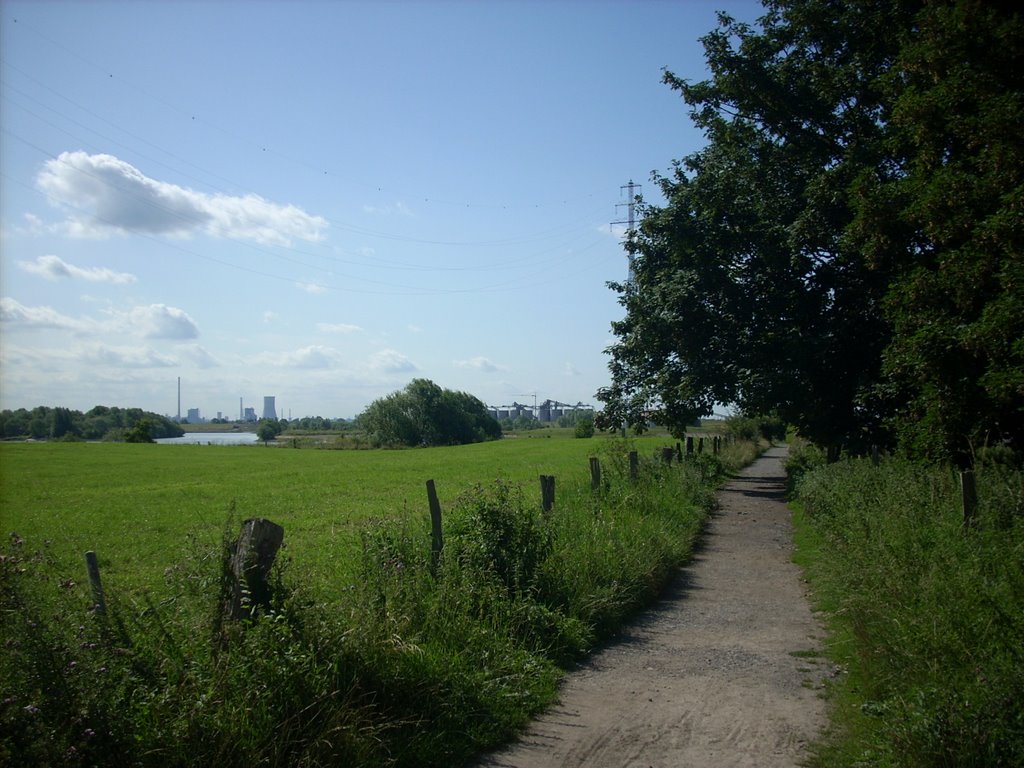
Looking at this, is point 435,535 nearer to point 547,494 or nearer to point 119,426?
point 547,494

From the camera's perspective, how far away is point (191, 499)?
27.1 metres

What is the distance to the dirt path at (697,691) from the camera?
18.3 feet

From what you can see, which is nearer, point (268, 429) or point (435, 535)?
point (435, 535)

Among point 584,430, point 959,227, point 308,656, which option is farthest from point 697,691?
point 584,430

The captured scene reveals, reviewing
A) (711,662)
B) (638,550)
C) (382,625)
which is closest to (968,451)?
(638,550)

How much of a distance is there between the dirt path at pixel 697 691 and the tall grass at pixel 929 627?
15.0 inches

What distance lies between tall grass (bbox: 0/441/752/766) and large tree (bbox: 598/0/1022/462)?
34.9 feet

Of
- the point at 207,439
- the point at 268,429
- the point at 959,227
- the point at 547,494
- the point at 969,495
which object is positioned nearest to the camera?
the point at 969,495

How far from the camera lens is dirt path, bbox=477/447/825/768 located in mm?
5578

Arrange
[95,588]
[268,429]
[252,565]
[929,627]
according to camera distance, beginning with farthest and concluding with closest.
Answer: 1. [268,429]
2. [929,627]
3. [252,565]
4. [95,588]

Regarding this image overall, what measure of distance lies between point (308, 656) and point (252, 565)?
0.76m

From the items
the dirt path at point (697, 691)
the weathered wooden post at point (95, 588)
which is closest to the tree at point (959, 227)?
the dirt path at point (697, 691)

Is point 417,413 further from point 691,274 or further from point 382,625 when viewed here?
point 382,625

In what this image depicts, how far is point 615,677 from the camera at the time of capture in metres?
7.34
